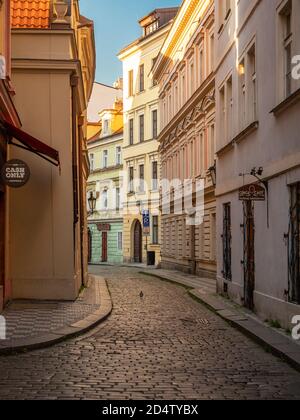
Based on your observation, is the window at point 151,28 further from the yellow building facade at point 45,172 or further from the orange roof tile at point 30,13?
the yellow building facade at point 45,172

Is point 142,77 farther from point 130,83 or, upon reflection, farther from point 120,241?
point 120,241

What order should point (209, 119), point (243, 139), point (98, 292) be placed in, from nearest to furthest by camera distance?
1. point (243, 139)
2. point (98, 292)
3. point (209, 119)

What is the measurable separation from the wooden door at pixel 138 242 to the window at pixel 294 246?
37.8 meters

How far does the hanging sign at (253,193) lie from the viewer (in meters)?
13.1

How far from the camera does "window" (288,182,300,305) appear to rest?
36.6ft

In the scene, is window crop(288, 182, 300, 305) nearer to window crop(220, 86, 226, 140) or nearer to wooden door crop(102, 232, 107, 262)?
window crop(220, 86, 226, 140)

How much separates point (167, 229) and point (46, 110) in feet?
78.6

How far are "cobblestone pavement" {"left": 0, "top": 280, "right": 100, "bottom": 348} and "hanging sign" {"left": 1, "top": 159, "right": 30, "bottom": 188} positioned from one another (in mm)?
2577

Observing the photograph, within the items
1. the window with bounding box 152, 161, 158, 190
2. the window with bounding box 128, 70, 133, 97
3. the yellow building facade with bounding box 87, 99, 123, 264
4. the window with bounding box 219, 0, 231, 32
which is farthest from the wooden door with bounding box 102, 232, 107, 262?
the window with bounding box 219, 0, 231, 32

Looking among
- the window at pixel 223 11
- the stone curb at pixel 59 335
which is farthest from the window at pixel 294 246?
the window at pixel 223 11

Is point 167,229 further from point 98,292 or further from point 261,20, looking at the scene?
point 261,20

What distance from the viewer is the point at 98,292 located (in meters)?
20.1
